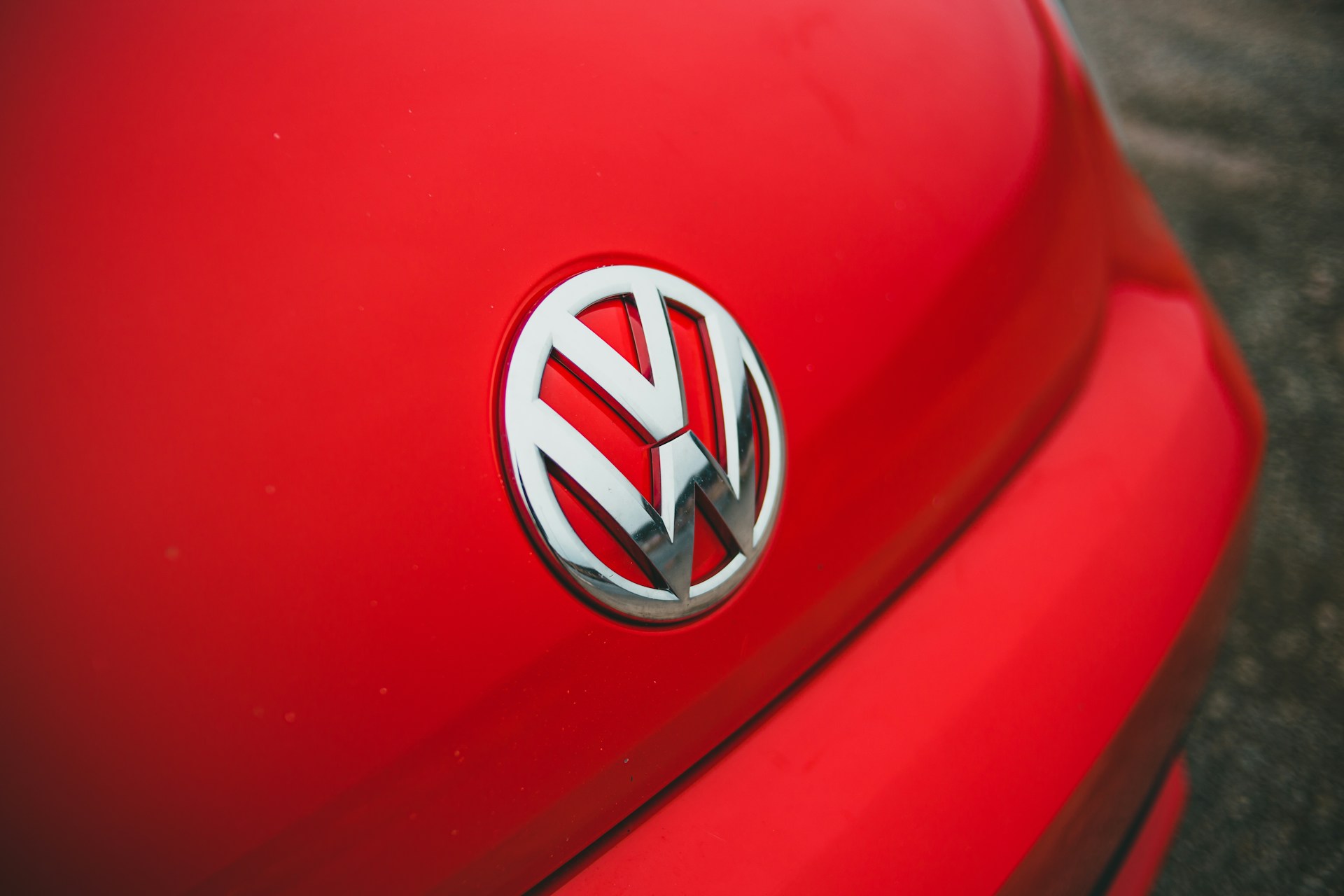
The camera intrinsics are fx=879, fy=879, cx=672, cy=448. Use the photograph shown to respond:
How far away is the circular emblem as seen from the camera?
22.9 inches

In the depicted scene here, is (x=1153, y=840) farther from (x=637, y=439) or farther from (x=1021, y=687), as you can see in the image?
(x=637, y=439)

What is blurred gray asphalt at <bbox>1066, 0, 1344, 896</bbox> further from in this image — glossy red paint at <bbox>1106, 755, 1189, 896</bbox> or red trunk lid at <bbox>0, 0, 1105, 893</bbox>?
red trunk lid at <bbox>0, 0, 1105, 893</bbox>

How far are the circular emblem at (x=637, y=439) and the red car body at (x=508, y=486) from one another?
2 cm

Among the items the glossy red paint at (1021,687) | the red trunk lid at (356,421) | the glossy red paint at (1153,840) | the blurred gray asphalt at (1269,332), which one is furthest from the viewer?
the blurred gray asphalt at (1269,332)

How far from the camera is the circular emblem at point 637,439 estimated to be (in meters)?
0.58

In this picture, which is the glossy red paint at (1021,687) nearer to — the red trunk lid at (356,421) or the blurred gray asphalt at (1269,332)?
the red trunk lid at (356,421)

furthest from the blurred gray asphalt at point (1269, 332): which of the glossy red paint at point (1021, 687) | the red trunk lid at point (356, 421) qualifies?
the red trunk lid at point (356, 421)

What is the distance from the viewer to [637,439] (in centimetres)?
61

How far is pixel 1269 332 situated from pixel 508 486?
2.18 metres

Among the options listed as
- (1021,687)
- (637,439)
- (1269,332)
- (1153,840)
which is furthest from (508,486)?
(1269,332)

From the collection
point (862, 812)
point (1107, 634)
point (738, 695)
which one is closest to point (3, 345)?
point (738, 695)

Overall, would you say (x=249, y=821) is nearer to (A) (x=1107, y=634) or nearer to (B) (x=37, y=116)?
(B) (x=37, y=116)

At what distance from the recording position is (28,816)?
49 cm

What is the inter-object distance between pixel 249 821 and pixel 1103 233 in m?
1.03
